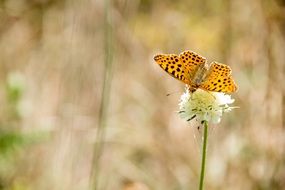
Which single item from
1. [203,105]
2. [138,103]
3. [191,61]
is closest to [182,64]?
[191,61]

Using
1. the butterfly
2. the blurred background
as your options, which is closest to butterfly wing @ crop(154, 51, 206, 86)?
the butterfly

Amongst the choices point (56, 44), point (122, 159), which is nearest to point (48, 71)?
point (56, 44)

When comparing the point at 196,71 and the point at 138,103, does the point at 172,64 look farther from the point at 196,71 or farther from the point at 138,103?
the point at 138,103

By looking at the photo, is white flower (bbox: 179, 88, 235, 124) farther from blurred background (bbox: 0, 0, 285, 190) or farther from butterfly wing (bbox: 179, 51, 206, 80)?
blurred background (bbox: 0, 0, 285, 190)

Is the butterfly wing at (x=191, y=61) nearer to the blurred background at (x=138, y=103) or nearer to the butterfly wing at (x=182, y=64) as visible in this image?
the butterfly wing at (x=182, y=64)

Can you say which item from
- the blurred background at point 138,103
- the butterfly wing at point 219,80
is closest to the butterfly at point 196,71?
the butterfly wing at point 219,80

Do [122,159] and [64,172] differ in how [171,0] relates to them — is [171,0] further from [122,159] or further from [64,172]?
[64,172]

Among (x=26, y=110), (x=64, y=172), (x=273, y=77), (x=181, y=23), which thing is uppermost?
(x=181, y=23)
